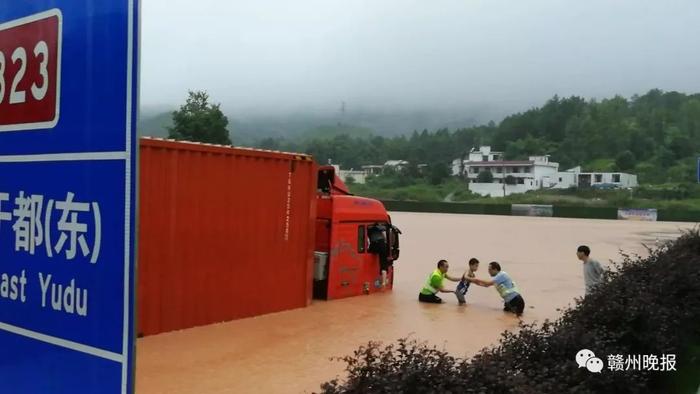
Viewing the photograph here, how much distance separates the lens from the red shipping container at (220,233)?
24.6 ft

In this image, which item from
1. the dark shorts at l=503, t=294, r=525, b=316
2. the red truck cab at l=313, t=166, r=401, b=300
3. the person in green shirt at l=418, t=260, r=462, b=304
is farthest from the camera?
the person in green shirt at l=418, t=260, r=462, b=304

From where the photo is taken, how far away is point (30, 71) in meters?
1.62

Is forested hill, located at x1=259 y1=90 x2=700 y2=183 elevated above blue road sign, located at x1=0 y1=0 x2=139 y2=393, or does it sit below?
above

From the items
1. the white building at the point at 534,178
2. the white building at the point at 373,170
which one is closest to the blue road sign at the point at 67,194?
the white building at the point at 534,178

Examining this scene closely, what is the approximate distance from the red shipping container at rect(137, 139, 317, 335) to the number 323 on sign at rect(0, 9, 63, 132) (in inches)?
223

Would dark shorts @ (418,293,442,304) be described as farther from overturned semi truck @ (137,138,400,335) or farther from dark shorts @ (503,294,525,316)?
dark shorts @ (503,294,525,316)

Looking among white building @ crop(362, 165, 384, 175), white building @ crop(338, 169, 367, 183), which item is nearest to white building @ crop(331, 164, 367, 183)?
white building @ crop(338, 169, 367, 183)

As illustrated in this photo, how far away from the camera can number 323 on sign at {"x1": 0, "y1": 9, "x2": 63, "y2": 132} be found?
61.1 inches

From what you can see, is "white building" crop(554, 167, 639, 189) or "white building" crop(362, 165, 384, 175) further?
"white building" crop(362, 165, 384, 175)

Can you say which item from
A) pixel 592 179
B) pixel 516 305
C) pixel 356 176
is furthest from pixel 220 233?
pixel 356 176

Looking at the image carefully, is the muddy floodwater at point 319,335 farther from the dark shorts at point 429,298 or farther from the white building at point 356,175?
the white building at point 356,175

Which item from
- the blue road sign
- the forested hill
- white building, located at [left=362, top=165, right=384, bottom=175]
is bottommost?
white building, located at [left=362, top=165, right=384, bottom=175]

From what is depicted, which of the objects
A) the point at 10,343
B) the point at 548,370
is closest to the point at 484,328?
the point at 548,370

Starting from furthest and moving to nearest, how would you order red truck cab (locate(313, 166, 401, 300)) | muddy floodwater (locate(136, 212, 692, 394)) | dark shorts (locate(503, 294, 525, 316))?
dark shorts (locate(503, 294, 525, 316))
red truck cab (locate(313, 166, 401, 300))
muddy floodwater (locate(136, 212, 692, 394))
